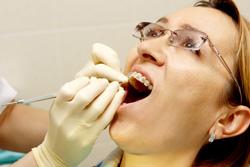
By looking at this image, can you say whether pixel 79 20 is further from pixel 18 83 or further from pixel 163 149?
pixel 163 149

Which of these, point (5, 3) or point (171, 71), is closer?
point (171, 71)

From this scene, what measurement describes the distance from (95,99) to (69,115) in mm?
109

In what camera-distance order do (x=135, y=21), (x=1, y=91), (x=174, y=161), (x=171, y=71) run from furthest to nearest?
(x=135, y=21) → (x=1, y=91) → (x=174, y=161) → (x=171, y=71)

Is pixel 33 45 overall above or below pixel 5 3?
below

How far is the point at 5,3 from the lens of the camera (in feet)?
5.71

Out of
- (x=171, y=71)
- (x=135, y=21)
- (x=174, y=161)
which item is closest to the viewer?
(x=171, y=71)

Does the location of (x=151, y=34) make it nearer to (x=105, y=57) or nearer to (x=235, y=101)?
(x=105, y=57)

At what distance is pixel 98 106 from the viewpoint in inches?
44.9

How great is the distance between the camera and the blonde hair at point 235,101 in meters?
1.23

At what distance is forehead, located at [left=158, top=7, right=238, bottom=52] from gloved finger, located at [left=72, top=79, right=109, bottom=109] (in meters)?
0.38

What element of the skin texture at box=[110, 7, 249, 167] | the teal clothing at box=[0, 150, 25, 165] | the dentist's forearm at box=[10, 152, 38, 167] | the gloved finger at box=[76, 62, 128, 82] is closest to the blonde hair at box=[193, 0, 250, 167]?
the skin texture at box=[110, 7, 249, 167]

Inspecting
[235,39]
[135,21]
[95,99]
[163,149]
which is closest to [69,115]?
[95,99]

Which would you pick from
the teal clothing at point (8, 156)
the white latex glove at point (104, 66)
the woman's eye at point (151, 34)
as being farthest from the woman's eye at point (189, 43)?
the teal clothing at point (8, 156)

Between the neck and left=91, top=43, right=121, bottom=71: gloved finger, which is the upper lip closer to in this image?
left=91, top=43, right=121, bottom=71: gloved finger
